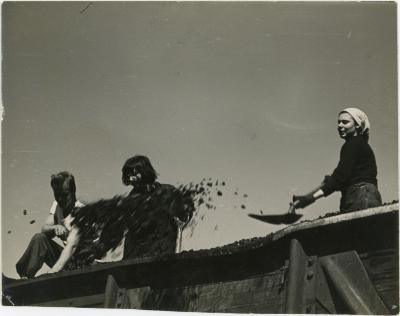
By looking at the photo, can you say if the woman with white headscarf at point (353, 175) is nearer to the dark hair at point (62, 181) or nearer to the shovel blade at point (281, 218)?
the shovel blade at point (281, 218)

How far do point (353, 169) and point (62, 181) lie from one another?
333cm

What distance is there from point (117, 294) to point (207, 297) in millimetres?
990

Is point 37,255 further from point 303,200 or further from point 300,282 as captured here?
point 300,282

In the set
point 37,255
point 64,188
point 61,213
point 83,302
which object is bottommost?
point 83,302

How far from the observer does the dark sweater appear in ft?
22.4

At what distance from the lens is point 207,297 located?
22.7 feet

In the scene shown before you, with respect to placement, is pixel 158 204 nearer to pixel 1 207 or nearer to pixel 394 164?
pixel 1 207

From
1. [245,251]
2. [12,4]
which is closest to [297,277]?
[245,251]

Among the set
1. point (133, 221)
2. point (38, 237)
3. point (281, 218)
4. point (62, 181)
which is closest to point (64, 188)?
point (62, 181)

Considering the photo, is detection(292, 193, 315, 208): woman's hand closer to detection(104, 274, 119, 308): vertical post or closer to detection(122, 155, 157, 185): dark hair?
detection(122, 155, 157, 185): dark hair

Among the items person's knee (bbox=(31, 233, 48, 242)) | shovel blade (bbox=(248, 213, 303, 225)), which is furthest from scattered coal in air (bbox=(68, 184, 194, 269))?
shovel blade (bbox=(248, 213, 303, 225))

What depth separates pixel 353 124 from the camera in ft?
23.1

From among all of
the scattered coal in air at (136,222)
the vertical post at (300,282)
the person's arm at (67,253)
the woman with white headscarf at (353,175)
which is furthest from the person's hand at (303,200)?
the person's arm at (67,253)

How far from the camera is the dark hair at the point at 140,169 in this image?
26.2 feet
